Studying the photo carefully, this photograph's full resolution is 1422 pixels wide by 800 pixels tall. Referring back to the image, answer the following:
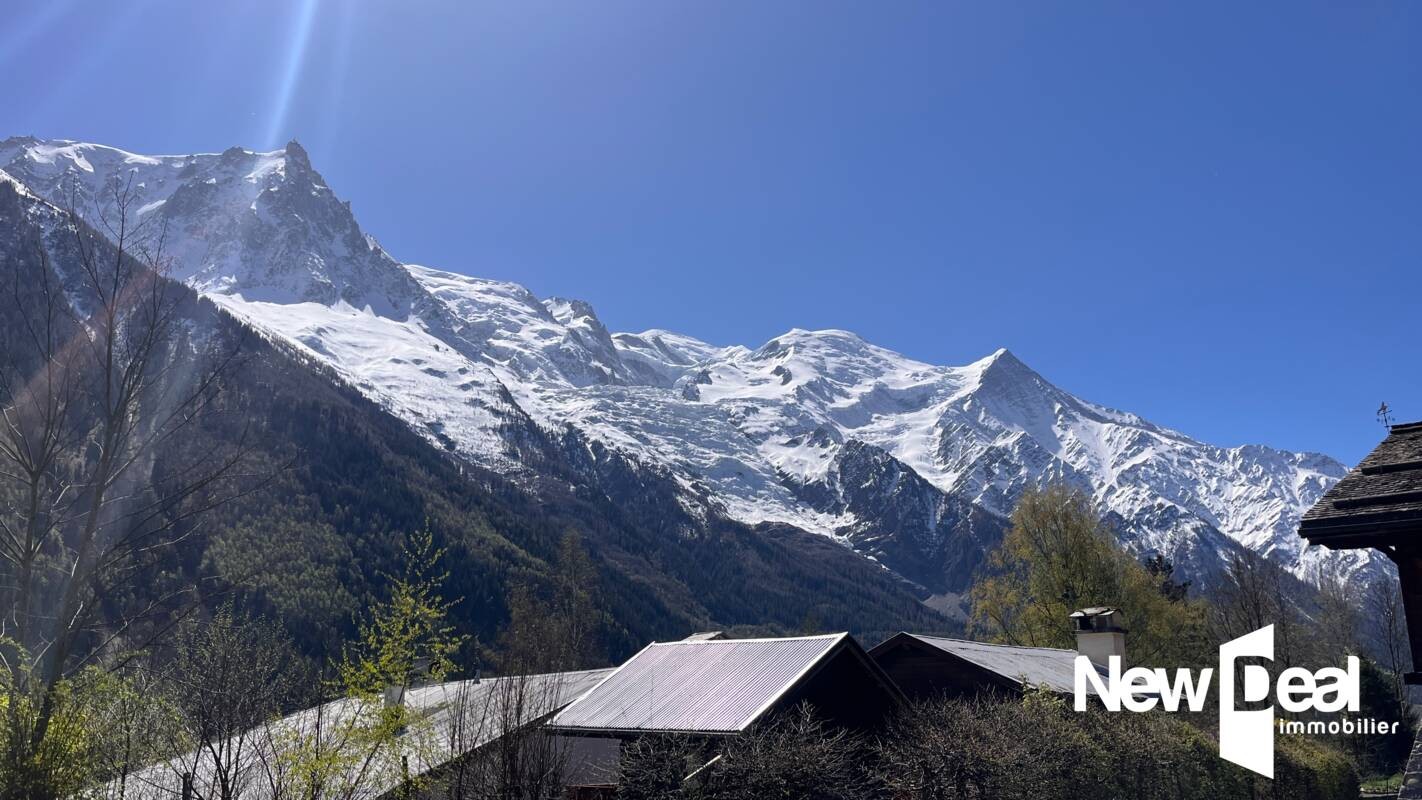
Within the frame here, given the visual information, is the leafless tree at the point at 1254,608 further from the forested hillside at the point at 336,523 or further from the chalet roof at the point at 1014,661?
the forested hillside at the point at 336,523

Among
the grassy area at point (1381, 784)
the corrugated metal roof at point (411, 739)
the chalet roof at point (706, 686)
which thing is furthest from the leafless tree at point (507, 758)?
the grassy area at point (1381, 784)

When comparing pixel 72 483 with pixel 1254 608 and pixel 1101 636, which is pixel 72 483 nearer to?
pixel 1101 636

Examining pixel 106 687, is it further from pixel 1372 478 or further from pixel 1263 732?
pixel 1263 732

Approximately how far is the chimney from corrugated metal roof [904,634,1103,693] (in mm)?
620

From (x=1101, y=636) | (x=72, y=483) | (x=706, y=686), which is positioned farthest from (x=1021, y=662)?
(x=72, y=483)

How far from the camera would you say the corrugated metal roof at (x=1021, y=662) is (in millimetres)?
24297

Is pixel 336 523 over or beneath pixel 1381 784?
over

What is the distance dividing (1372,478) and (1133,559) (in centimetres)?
3718

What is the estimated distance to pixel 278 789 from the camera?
10977 millimetres

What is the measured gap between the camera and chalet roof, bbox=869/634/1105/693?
79.6 feet

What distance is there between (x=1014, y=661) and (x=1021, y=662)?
19cm

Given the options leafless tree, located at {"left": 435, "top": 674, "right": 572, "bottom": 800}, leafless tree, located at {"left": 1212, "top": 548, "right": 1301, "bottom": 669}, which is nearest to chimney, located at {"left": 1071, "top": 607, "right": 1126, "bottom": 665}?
leafless tree, located at {"left": 1212, "top": 548, "right": 1301, "bottom": 669}

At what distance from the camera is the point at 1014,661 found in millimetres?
27219

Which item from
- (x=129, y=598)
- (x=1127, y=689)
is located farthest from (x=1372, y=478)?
(x=129, y=598)
